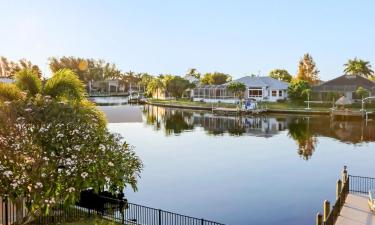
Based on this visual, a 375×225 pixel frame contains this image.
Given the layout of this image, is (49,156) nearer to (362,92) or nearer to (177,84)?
(362,92)

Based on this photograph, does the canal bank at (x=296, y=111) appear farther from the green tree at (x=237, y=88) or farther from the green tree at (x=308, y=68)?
the green tree at (x=308, y=68)

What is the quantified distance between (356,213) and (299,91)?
3420 inches

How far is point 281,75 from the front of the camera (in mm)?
174875

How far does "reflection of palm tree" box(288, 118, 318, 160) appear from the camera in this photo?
4562 cm

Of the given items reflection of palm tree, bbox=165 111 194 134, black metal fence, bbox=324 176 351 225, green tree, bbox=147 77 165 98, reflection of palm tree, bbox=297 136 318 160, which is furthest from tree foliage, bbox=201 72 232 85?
black metal fence, bbox=324 176 351 225

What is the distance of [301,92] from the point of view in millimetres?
104250

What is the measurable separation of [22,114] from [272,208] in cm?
1566

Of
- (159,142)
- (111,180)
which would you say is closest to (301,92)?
(159,142)

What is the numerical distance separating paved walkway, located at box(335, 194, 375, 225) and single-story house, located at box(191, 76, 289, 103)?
9188 cm

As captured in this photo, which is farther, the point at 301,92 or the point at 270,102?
the point at 270,102

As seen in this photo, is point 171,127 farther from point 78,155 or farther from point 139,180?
point 78,155

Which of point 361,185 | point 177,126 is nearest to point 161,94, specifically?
point 177,126

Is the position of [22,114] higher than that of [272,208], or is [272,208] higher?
[22,114]

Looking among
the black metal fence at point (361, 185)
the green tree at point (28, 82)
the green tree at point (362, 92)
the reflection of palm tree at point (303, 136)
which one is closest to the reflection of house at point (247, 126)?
the reflection of palm tree at point (303, 136)
